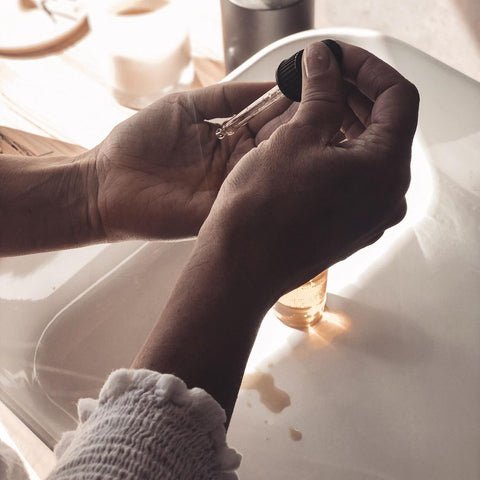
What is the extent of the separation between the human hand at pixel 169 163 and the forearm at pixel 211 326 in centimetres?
12

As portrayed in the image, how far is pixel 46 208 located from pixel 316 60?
7.9 inches

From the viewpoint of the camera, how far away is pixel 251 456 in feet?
1.26

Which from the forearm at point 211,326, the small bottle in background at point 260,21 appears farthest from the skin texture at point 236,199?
the small bottle in background at point 260,21

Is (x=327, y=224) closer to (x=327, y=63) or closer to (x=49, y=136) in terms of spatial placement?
(x=327, y=63)

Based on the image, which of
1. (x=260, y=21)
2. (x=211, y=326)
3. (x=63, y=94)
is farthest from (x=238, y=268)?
(x=63, y=94)

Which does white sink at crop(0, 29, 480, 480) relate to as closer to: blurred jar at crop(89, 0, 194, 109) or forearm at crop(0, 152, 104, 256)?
forearm at crop(0, 152, 104, 256)

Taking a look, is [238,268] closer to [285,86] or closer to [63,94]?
[285,86]

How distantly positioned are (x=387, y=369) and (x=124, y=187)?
0.20m

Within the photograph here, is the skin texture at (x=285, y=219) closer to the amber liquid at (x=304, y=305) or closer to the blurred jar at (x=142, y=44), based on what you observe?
the amber liquid at (x=304, y=305)

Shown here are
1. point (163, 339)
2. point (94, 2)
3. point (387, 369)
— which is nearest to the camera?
point (163, 339)

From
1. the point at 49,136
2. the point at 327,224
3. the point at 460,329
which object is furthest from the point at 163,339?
the point at 49,136

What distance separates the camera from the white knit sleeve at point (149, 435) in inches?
10.0

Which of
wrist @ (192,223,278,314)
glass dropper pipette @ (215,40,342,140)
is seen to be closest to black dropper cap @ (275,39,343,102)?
glass dropper pipette @ (215,40,342,140)

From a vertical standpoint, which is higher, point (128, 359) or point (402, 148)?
point (402, 148)
